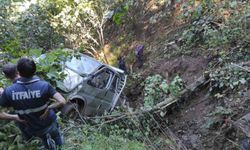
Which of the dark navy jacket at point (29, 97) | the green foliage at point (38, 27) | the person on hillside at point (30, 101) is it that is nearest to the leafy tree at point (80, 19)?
the green foliage at point (38, 27)

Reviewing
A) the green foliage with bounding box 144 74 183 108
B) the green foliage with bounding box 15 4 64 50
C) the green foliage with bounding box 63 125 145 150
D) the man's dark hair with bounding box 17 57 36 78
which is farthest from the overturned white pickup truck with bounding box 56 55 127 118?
the green foliage with bounding box 15 4 64 50

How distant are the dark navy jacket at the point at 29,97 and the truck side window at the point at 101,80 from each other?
436cm

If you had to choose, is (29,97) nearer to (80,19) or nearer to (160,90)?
(160,90)

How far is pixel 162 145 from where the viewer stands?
16.8 feet

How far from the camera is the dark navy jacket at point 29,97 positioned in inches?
157

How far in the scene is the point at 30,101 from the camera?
406 cm

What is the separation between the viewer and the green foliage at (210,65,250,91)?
23.1 feet

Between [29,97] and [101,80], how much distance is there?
496cm

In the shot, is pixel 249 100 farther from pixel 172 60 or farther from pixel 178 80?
pixel 172 60

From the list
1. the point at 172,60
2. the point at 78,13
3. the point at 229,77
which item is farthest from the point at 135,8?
the point at 229,77

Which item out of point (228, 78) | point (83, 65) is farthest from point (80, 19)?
point (228, 78)

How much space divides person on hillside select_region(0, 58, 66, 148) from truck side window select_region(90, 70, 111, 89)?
166 inches

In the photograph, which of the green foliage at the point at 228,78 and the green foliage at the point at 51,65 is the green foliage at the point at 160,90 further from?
the green foliage at the point at 51,65

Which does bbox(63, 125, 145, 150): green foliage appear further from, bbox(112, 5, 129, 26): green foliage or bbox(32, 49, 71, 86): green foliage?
bbox(112, 5, 129, 26): green foliage
